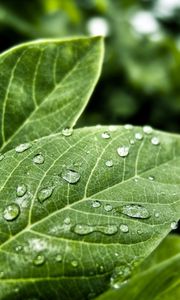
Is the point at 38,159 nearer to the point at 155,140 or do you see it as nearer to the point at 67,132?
the point at 67,132

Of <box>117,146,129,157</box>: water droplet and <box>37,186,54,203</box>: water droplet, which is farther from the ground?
<box>117,146,129,157</box>: water droplet

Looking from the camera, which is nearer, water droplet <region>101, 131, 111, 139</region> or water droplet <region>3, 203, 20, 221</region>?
water droplet <region>3, 203, 20, 221</region>

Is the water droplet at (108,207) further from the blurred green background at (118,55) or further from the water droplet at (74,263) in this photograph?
the blurred green background at (118,55)

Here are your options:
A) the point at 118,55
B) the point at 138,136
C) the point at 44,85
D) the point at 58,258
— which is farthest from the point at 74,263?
the point at 118,55

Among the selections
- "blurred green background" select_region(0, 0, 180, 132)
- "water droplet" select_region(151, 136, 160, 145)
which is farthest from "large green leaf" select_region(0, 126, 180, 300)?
"blurred green background" select_region(0, 0, 180, 132)

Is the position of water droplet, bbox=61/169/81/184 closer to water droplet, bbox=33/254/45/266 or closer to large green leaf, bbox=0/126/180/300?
large green leaf, bbox=0/126/180/300

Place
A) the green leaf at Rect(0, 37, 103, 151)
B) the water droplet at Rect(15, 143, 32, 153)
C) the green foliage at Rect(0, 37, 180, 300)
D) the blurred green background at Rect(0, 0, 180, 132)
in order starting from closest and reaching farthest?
the green foliage at Rect(0, 37, 180, 300)
the water droplet at Rect(15, 143, 32, 153)
the green leaf at Rect(0, 37, 103, 151)
the blurred green background at Rect(0, 0, 180, 132)

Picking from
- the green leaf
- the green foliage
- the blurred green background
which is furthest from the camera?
the blurred green background

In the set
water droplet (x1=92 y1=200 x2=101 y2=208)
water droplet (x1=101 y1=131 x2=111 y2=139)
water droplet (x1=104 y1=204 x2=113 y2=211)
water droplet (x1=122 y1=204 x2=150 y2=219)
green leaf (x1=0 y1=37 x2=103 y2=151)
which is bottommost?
water droplet (x1=122 y1=204 x2=150 y2=219)

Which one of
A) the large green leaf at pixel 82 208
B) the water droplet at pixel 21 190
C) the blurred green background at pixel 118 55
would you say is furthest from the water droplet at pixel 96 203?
the blurred green background at pixel 118 55
